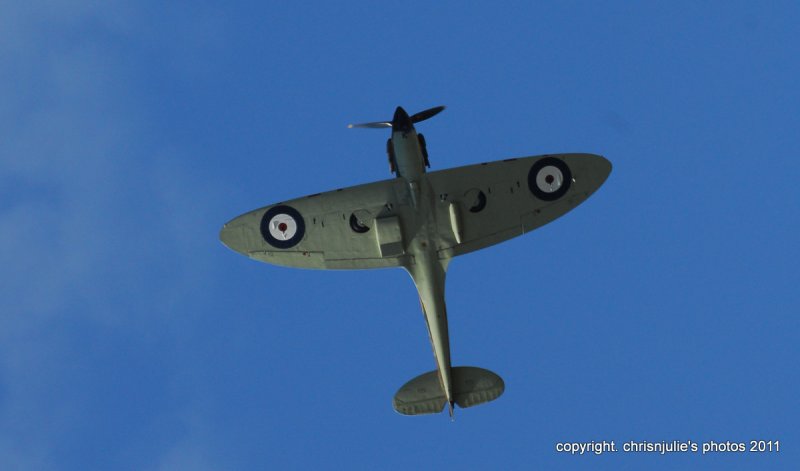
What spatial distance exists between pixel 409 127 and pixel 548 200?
5.25 m

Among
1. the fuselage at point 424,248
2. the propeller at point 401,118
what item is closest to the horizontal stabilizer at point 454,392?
the fuselage at point 424,248

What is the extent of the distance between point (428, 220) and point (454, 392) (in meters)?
5.71

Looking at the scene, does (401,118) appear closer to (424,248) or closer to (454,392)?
(424,248)

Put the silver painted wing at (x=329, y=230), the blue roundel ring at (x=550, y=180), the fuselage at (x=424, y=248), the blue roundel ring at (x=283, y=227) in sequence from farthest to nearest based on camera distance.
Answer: the blue roundel ring at (x=283, y=227) < the blue roundel ring at (x=550, y=180) < the silver painted wing at (x=329, y=230) < the fuselage at (x=424, y=248)

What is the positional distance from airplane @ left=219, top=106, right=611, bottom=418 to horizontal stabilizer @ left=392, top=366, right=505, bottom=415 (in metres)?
0.03

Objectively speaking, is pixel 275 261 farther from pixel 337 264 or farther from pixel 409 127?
pixel 409 127

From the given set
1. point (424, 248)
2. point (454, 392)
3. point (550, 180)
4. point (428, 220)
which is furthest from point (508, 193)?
point (454, 392)

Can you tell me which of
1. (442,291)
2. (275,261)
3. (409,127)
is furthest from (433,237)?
(275,261)

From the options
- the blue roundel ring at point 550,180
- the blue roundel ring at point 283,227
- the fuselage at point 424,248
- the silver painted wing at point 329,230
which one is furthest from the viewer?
the blue roundel ring at point 283,227

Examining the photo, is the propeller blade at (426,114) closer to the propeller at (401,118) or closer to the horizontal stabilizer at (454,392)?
the propeller at (401,118)

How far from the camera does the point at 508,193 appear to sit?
92.5ft

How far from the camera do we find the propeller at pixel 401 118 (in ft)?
91.5

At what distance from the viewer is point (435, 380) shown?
2786 cm

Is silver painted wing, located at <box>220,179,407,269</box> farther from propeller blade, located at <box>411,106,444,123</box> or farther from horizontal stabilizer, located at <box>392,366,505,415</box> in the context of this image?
horizontal stabilizer, located at <box>392,366,505,415</box>
